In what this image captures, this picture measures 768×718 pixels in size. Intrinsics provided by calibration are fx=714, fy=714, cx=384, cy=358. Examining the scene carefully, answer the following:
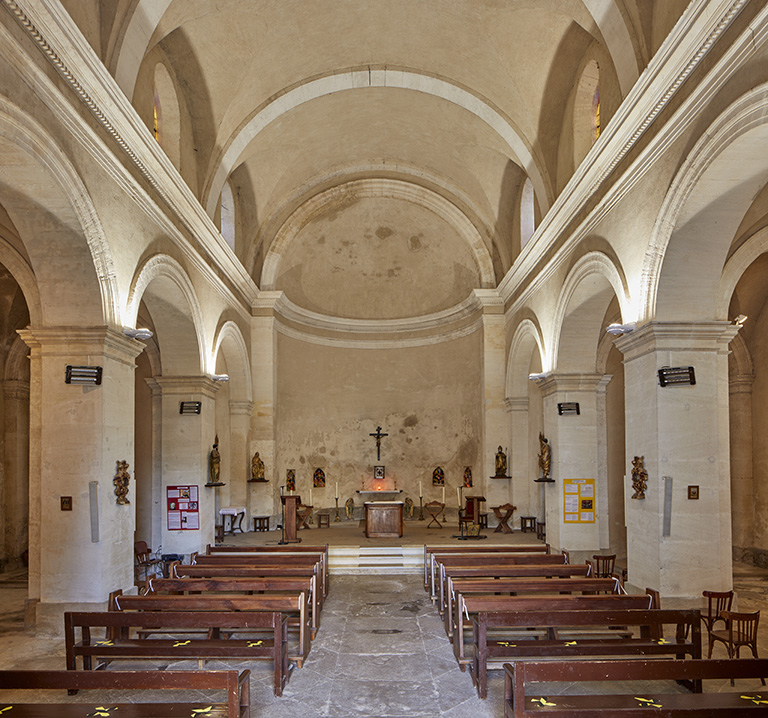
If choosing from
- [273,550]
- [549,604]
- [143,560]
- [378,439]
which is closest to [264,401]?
[378,439]

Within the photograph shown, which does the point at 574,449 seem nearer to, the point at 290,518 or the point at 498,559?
the point at 498,559

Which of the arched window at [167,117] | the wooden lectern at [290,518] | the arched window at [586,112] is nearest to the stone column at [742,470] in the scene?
the arched window at [586,112]

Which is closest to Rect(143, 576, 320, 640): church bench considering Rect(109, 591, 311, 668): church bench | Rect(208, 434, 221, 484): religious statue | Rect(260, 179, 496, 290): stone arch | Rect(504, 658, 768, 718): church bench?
Rect(109, 591, 311, 668): church bench

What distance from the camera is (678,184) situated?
8.52 metres

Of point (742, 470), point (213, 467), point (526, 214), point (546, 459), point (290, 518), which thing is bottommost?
point (290, 518)

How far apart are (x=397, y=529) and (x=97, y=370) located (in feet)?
30.3

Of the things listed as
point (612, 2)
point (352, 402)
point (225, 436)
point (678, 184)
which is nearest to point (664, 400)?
point (678, 184)

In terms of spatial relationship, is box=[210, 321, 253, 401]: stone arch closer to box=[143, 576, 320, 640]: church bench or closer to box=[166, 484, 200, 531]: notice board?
box=[166, 484, 200, 531]: notice board

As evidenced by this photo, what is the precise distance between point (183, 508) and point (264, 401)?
5976mm

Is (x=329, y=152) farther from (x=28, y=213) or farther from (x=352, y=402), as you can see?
(x=28, y=213)

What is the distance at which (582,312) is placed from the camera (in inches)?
522

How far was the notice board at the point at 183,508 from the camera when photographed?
1359 cm

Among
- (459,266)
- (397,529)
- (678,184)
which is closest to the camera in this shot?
(678,184)

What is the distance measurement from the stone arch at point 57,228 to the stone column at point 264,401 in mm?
9480
